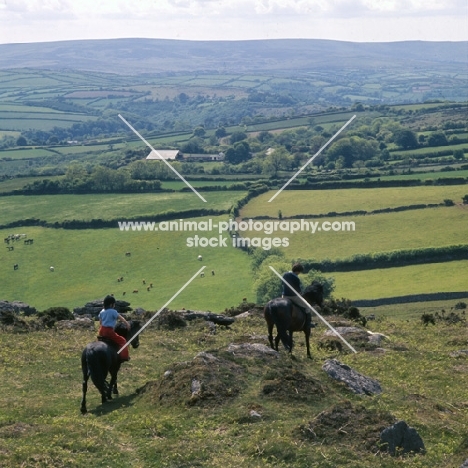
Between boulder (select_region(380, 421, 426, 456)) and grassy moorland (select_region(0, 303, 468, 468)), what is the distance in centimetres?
25

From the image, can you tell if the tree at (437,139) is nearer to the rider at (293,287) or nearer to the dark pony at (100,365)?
the rider at (293,287)

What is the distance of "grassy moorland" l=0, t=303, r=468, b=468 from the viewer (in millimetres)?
15836

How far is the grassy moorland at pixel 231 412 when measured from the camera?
52.0 ft

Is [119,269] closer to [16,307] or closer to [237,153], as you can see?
[16,307]

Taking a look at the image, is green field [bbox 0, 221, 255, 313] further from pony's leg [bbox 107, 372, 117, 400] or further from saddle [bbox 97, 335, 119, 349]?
A: pony's leg [bbox 107, 372, 117, 400]

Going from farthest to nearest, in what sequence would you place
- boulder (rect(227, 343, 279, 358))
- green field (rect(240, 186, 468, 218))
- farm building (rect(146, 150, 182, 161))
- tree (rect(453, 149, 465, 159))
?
farm building (rect(146, 150, 182, 161)) < tree (rect(453, 149, 465, 159)) < green field (rect(240, 186, 468, 218)) < boulder (rect(227, 343, 279, 358))

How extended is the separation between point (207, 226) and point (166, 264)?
1548cm

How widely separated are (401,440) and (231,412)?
14.3ft

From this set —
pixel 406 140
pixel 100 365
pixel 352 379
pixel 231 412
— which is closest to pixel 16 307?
pixel 100 365

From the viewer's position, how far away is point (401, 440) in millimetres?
16312

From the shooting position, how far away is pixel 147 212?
115625mm

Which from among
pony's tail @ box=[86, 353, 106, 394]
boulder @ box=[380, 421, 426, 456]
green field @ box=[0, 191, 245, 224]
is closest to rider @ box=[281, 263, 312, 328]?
pony's tail @ box=[86, 353, 106, 394]

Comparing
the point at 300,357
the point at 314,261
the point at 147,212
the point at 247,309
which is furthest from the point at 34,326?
the point at 147,212

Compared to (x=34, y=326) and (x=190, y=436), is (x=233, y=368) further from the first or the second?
(x=34, y=326)
